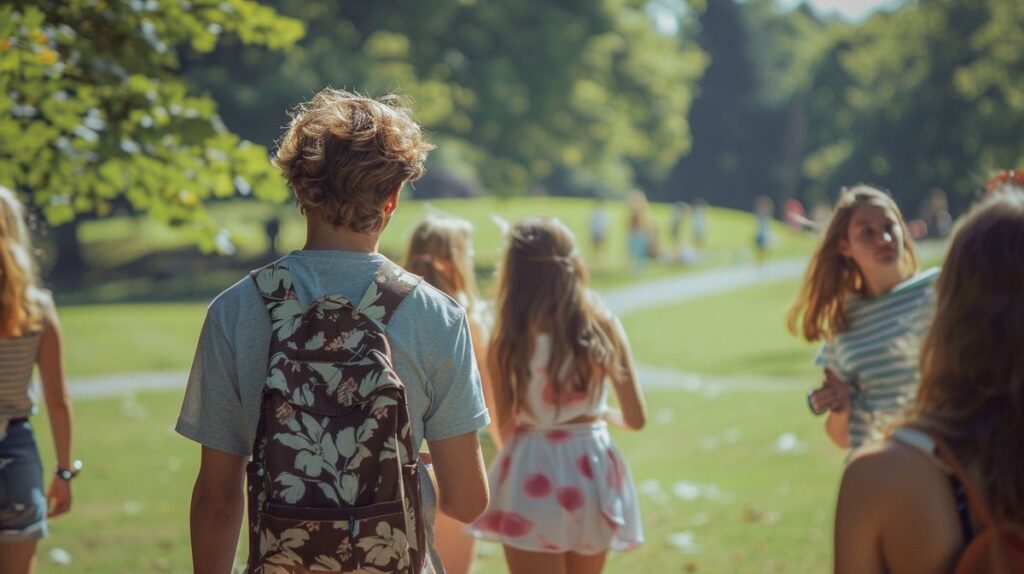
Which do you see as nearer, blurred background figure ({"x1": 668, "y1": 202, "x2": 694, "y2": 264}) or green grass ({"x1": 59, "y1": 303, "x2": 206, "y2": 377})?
green grass ({"x1": 59, "y1": 303, "x2": 206, "y2": 377})

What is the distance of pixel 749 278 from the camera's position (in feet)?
118

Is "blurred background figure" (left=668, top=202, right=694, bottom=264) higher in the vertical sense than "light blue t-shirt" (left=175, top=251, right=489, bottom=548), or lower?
lower

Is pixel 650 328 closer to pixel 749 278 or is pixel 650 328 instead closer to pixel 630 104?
pixel 749 278

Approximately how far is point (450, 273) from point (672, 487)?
633cm

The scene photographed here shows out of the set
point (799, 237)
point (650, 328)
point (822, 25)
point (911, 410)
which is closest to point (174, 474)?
point (911, 410)

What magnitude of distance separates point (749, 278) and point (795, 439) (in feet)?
76.2

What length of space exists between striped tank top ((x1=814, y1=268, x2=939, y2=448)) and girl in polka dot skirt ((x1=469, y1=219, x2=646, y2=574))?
861mm

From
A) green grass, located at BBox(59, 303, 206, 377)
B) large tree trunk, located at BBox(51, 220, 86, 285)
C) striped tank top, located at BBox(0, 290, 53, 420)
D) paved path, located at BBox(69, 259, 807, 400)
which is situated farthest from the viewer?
large tree trunk, located at BBox(51, 220, 86, 285)

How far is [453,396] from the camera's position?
3000 millimetres

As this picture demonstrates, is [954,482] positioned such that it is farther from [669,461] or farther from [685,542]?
[669,461]

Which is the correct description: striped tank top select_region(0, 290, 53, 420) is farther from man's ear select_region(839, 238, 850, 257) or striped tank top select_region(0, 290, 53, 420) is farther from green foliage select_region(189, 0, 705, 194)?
green foliage select_region(189, 0, 705, 194)

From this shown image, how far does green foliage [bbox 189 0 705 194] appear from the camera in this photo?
110ft

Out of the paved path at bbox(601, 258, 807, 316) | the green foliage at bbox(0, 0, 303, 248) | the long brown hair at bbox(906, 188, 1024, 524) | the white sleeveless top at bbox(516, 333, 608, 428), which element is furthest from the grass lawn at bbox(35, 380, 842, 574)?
the paved path at bbox(601, 258, 807, 316)

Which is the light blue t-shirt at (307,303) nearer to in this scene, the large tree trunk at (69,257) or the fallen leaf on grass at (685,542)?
the fallen leaf on grass at (685,542)
